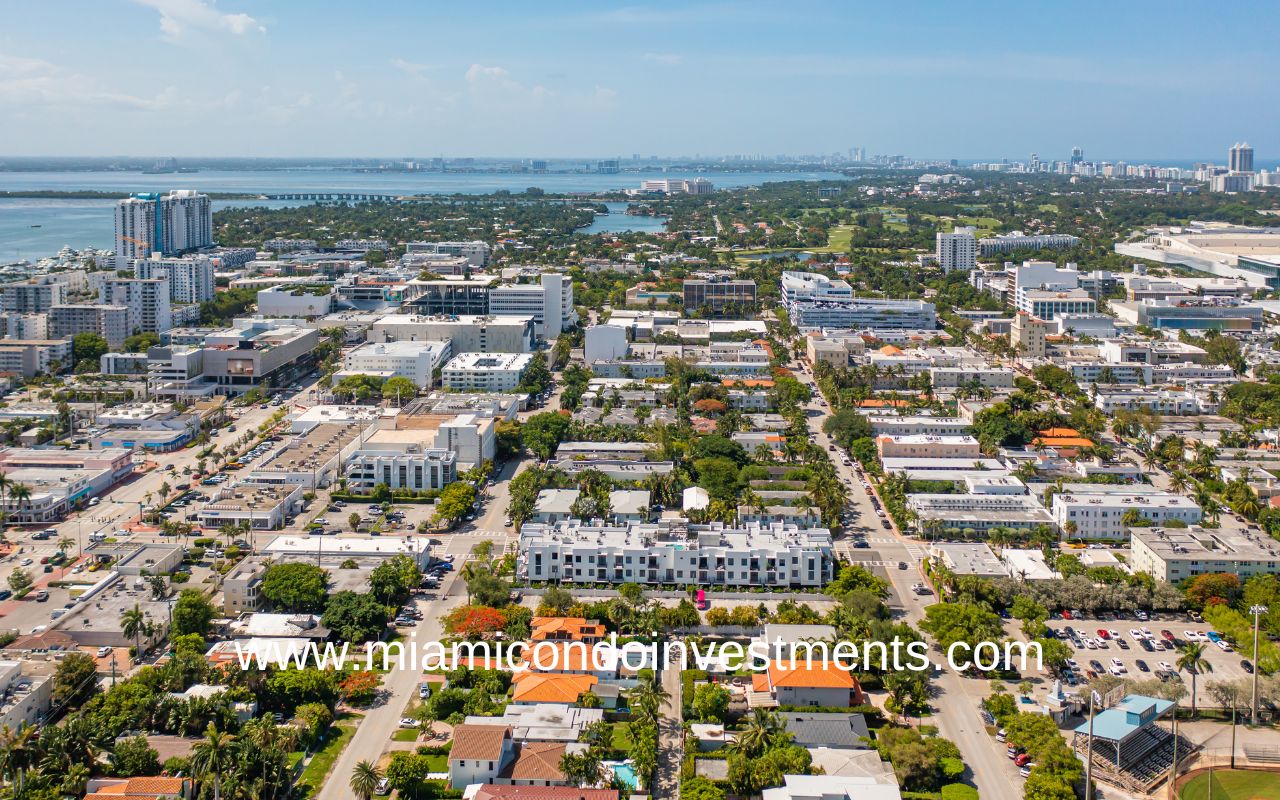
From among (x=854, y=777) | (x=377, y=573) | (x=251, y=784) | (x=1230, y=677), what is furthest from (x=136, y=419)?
(x=1230, y=677)

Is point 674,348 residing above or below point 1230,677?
above

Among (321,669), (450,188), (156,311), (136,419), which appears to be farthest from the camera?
(450,188)

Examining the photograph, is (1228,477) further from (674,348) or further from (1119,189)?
(1119,189)

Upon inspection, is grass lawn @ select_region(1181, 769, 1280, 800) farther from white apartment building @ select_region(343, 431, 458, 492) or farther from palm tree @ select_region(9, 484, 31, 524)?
palm tree @ select_region(9, 484, 31, 524)

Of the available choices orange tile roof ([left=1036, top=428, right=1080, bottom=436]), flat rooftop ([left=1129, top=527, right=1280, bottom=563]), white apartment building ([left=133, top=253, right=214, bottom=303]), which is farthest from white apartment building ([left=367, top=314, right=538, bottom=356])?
flat rooftop ([left=1129, top=527, right=1280, bottom=563])

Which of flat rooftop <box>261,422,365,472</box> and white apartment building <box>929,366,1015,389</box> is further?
white apartment building <box>929,366,1015,389</box>

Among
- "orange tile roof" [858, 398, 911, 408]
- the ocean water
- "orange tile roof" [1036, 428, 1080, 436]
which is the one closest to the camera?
"orange tile roof" [1036, 428, 1080, 436]
